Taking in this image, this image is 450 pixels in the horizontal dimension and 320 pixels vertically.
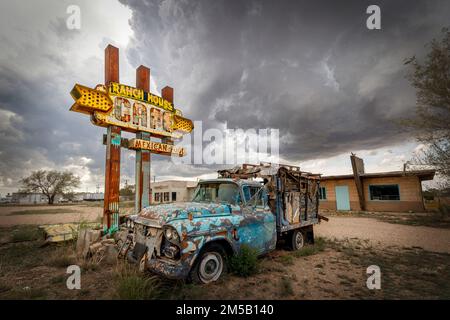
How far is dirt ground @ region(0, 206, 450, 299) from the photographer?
354cm

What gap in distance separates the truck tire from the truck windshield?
1.24 meters

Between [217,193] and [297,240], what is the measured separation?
3.39m

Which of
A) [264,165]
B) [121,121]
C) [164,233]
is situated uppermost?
[121,121]

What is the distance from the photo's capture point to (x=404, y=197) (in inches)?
658

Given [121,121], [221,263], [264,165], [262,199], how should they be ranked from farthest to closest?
[121,121] < [264,165] < [262,199] < [221,263]

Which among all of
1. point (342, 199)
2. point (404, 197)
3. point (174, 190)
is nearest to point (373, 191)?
point (404, 197)

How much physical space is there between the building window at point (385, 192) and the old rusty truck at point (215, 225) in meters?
15.7

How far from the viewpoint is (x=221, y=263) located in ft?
13.1

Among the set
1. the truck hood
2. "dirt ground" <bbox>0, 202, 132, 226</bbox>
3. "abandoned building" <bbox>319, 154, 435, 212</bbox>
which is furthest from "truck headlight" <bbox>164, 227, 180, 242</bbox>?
"abandoned building" <bbox>319, 154, 435, 212</bbox>

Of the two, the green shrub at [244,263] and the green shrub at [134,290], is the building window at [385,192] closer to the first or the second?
the green shrub at [244,263]

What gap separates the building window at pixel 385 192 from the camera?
17.4m
